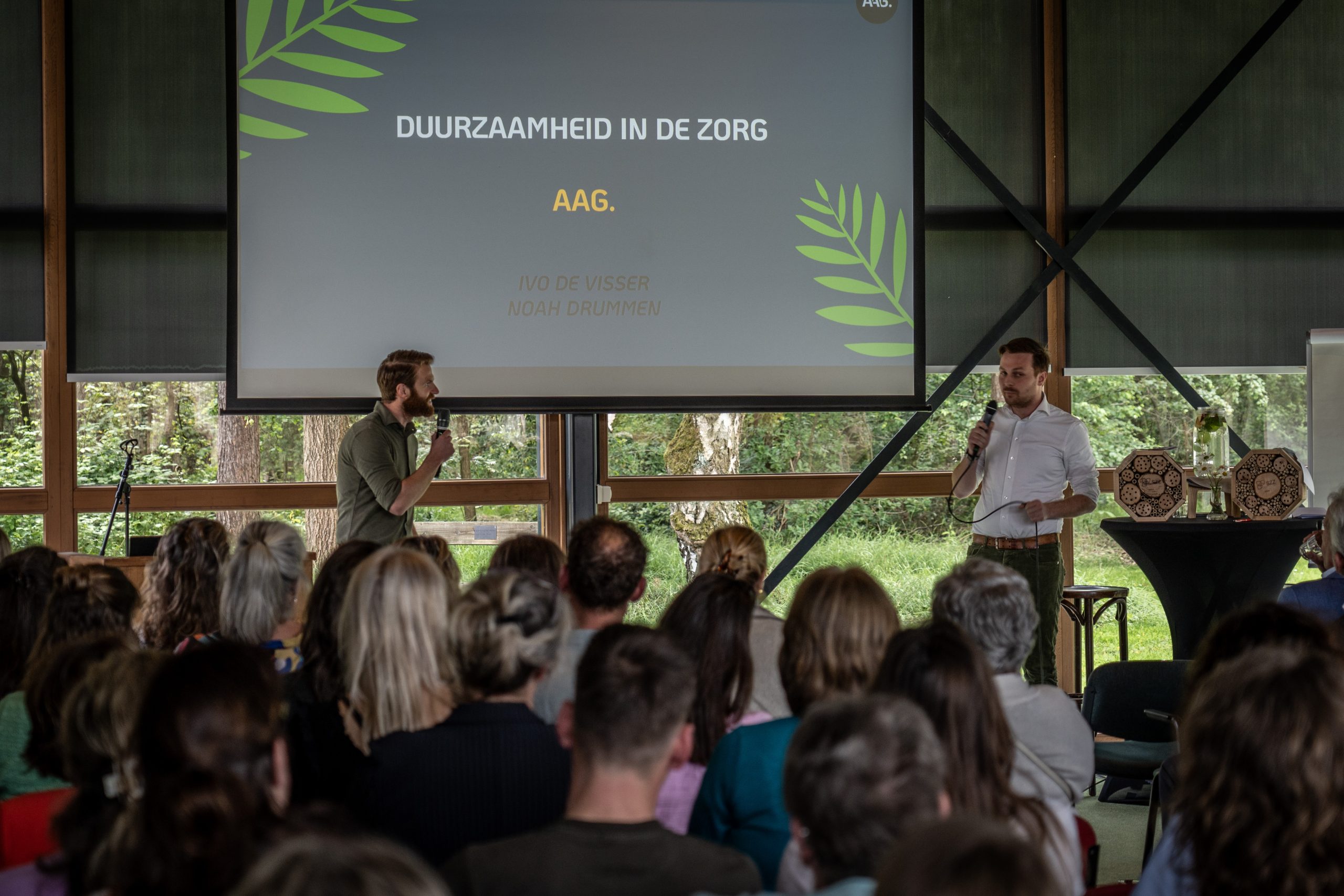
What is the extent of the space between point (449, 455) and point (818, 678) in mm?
2567

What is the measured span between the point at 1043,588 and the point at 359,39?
349 centimetres

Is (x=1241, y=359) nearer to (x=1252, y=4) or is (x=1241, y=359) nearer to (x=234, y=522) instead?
(x=1252, y=4)

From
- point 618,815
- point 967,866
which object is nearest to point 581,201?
point 618,815

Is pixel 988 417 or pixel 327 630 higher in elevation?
pixel 988 417

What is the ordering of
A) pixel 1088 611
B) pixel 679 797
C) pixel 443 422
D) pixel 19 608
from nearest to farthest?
pixel 679 797
pixel 19 608
pixel 443 422
pixel 1088 611

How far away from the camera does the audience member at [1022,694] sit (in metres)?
1.98

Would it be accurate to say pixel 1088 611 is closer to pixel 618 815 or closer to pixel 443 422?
pixel 443 422

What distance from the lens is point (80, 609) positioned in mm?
2273

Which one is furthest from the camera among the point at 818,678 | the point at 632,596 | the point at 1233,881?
the point at 632,596

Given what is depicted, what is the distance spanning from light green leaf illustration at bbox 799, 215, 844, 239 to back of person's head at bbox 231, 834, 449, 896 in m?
4.03

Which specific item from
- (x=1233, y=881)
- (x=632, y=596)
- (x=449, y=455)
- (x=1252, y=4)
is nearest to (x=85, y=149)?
(x=449, y=455)

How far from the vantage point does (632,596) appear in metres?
2.73

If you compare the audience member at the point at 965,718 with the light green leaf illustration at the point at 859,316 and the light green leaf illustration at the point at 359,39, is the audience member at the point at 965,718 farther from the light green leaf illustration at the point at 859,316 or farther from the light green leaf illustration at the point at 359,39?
the light green leaf illustration at the point at 359,39

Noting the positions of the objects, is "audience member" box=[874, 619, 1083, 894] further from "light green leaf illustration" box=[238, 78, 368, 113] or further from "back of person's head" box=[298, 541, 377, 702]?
"light green leaf illustration" box=[238, 78, 368, 113]
